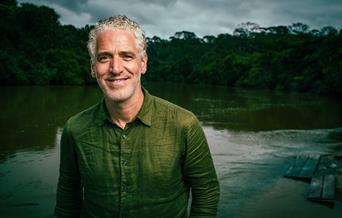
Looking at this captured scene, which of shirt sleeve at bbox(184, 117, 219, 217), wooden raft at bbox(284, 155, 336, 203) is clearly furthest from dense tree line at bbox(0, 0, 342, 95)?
shirt sleeve at bbox(184, 117, 219, 217)

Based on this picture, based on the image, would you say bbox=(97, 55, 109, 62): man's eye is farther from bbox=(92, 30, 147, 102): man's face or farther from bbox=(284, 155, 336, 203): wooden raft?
bbox=(284, 155, 336, 203): wooden raft

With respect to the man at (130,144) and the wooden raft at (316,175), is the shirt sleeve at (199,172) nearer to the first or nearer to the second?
the man at (130,144)

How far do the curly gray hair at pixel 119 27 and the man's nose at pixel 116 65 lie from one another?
119mm

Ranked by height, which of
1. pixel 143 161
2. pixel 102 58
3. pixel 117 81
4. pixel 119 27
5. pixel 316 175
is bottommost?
pixel 316 175

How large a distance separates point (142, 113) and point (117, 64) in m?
0.26

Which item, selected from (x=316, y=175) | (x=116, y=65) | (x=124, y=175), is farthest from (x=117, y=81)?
(x=316, y=175)

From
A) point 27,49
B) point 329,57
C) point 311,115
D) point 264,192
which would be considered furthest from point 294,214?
point 27,49

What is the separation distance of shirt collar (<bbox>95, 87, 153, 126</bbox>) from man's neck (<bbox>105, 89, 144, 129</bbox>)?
0.03m

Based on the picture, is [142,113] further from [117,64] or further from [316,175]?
[316,175]

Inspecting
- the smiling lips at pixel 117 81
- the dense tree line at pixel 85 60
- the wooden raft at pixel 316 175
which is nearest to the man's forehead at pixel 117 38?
the smiling lips at pixel 117 81

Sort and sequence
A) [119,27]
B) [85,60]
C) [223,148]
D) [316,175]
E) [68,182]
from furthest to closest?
→ [85,60] < [223,148] < [316,175] < [68,182] < [119,27]

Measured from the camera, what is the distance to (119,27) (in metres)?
1.71

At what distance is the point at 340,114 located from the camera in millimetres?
21594

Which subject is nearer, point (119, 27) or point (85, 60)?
point (119, 27)
